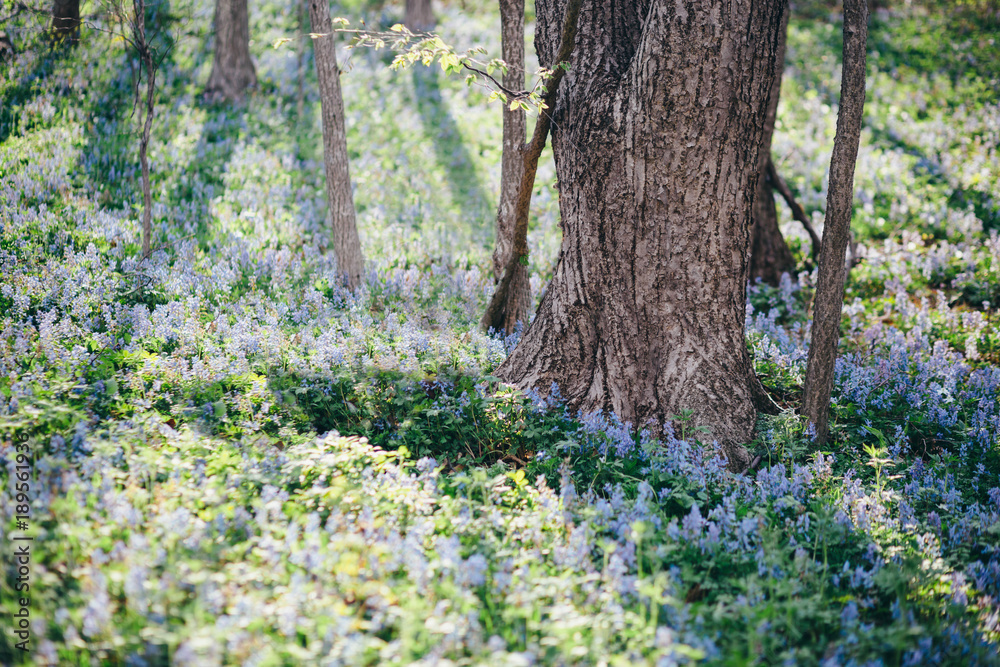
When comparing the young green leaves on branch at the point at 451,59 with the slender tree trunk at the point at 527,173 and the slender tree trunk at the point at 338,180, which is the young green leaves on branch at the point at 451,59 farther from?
the slender tree trunk at the point at 338,180

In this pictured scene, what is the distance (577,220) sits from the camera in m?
4.65

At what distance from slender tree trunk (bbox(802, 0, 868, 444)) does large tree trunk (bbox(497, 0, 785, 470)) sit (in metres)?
0.45

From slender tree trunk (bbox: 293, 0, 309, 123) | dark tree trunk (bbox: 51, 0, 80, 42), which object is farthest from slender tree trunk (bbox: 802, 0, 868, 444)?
dark tree trunk (bbox: 51, 0, 80, 42)

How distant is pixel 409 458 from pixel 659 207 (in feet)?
7.72

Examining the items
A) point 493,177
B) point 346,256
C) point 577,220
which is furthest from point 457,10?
point 577,220

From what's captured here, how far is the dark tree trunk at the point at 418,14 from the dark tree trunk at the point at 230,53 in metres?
4.64

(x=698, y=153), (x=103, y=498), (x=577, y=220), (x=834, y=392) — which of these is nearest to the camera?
(x=103, y=498)

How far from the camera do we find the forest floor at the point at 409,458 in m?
2.62

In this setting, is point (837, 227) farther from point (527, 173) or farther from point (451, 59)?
point (451, 59)

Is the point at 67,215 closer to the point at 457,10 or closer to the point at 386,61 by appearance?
the point at 386,61

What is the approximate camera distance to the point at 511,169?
6207 mm

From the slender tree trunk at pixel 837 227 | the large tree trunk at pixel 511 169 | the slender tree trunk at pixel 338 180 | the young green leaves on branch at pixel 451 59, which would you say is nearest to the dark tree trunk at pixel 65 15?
the slender tree trunk at pixel 338 180

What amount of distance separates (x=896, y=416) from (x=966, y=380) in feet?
3.80

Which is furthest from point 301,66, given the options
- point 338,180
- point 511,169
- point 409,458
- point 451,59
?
point 409,458
